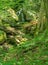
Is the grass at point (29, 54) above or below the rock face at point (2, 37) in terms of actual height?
below

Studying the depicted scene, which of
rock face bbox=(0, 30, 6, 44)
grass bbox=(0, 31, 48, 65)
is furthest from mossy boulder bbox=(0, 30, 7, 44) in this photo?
A: grass bbox=(0, 31, 48, 65)

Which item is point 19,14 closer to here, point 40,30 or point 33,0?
point 33,0

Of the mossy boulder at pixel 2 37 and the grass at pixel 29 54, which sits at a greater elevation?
the mossy boulder at pixel 2 37

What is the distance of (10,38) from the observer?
11.0 meters

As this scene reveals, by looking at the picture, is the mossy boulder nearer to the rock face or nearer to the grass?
the rock face

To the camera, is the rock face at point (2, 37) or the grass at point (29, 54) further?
the rock face at point (2, 37)

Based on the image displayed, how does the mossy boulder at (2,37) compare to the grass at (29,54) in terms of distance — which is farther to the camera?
the mossy boulder at (2,37)

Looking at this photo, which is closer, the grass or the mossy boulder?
the grass

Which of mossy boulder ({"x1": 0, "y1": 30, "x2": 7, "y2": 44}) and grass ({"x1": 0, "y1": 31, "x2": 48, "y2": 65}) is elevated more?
mossy boulder ({"x1": 0, "y1": 30, "x2": 7, "y2": 44})

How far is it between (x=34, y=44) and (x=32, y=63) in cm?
135

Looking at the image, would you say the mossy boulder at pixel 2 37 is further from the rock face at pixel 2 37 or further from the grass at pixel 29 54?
the grass at pixel 29 54

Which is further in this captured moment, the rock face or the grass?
the rock face

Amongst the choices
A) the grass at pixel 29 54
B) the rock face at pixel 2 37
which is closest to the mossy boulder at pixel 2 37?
the rock face at pixel 2 37

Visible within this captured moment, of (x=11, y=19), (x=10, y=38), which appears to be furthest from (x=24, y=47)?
(x=11, y=19)
